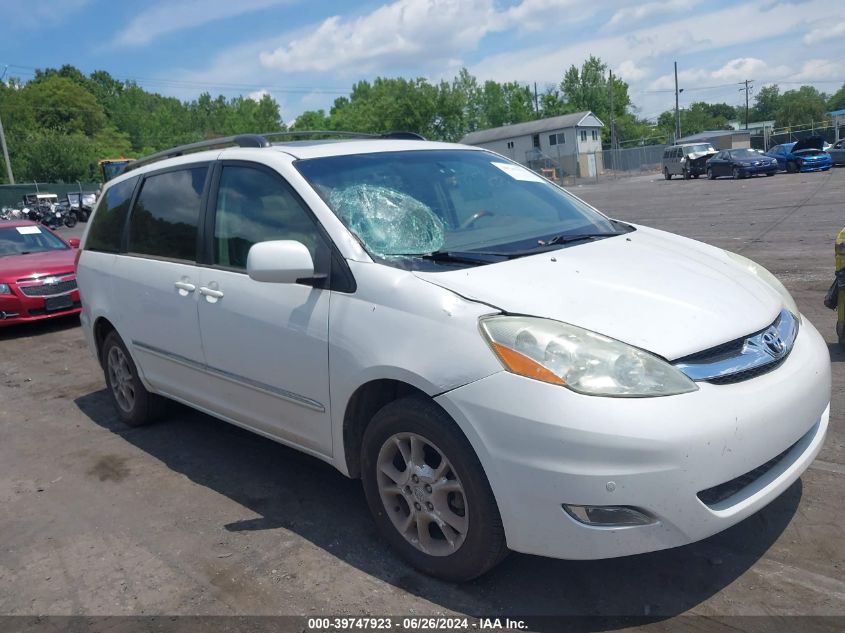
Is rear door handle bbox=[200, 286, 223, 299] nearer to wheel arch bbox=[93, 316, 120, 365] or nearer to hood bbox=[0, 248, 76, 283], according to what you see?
wheel arch bbox=[93, 316, 120, 365]

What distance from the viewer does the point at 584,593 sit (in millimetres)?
2971

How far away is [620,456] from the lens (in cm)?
254

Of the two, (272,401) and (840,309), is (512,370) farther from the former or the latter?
(840,309)

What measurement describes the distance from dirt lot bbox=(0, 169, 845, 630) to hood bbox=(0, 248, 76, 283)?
4.32 meters

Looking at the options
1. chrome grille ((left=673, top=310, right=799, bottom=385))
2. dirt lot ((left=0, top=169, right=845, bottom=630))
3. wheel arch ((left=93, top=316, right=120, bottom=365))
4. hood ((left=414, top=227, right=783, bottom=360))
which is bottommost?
dirt lot ((left=0, top=169, right=845, bottom=630))

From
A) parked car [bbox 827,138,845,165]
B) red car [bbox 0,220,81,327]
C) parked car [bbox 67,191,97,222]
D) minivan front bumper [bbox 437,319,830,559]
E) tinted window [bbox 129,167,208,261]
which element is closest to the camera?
minivan front bumper [bbox 437,319,830,559]

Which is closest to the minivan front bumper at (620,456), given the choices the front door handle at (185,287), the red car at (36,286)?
the front door handle at (185,287)

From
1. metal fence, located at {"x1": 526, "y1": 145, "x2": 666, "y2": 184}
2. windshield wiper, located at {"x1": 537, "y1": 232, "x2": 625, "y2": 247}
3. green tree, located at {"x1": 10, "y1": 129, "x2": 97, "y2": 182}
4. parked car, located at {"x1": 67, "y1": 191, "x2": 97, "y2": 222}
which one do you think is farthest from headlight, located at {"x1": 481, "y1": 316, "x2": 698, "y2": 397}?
green tree, located at {"x1": 10, "y1": 129, "x2": 97, "y2": 182}

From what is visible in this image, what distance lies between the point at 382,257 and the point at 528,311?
0.79 m

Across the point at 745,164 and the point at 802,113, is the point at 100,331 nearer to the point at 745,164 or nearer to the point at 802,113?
the point at 745,164

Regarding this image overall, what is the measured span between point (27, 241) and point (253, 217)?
27.3 feet

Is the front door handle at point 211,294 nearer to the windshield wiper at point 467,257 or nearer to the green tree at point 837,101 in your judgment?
the windshield wiper at point 467,257

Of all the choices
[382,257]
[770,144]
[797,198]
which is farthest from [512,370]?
[770,144]

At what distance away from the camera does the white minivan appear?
2.62 meters
